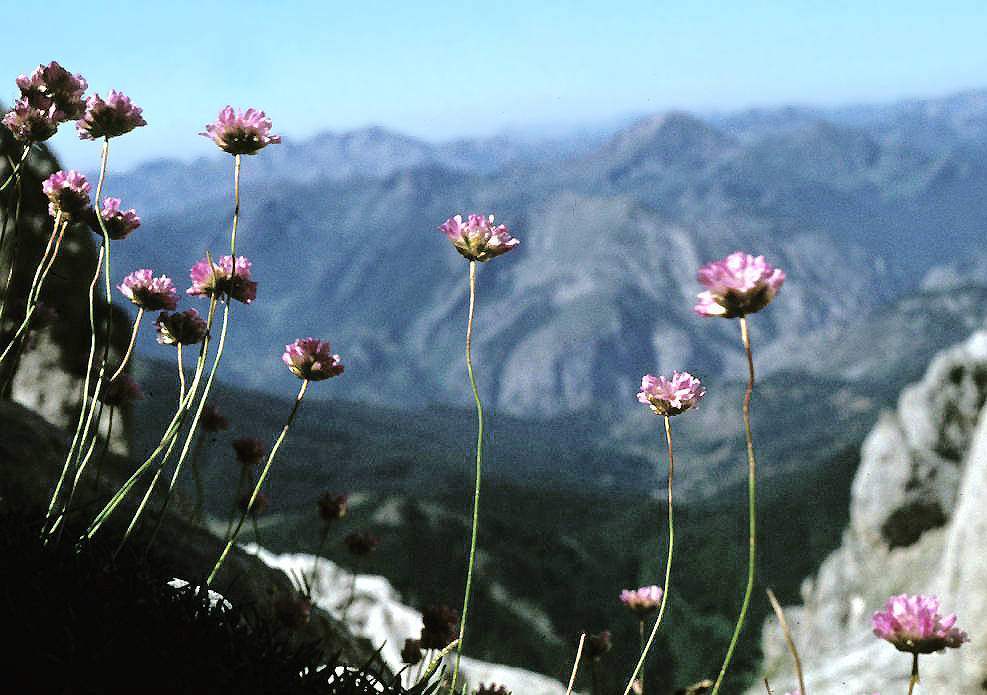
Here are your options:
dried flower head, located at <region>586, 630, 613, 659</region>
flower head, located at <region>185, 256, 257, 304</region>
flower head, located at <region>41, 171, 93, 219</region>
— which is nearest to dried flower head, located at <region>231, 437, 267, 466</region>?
flower head, located at <region>185, 256, 257, 304</region>

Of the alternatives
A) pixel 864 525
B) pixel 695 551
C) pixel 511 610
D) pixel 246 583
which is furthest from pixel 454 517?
pixel 246 583

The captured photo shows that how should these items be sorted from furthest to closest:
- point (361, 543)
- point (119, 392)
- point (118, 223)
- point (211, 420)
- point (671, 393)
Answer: point (361, 543), point (211, 420), point (119, 392), point (118, 223), point (671, 393)

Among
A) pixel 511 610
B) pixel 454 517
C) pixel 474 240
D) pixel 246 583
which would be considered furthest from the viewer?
pixel 454 517

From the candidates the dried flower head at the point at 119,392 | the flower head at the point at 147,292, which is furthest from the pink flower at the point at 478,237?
the dried flower head at the point at 119,392

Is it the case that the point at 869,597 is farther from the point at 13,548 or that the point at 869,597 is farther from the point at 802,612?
the point at 13,548

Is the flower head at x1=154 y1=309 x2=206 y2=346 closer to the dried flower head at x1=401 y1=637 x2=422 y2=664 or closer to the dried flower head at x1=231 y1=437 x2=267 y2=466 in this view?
the dried flower head at x1=231 y1=437 x2=267 y2=466

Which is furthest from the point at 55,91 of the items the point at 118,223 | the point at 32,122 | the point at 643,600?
the point at 643,600

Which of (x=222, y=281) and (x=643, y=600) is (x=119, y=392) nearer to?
(x=222, y=281)

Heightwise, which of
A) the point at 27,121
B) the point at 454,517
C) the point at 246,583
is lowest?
the point at 454,517
